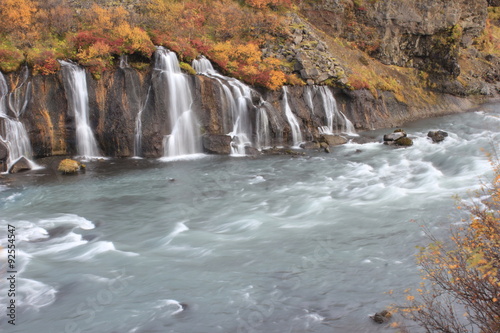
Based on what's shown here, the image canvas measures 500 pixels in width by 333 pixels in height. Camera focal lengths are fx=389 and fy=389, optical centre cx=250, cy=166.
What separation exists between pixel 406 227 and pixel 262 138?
1420 cm

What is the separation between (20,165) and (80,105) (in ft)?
15.3

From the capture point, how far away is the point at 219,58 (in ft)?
89.6

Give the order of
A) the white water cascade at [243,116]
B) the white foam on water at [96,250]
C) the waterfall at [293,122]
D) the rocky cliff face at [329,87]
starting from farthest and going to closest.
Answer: the waterfall at [293,122]
the white water cascade at [243,116]
the rocky cliff face at [329,87]
the white foam on water at [96,250]

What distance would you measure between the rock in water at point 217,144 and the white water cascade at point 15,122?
9293 millimetres

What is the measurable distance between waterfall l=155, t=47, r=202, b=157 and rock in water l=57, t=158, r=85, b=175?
509cm

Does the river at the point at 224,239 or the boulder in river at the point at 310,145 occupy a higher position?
the boulder in river at the point at 310,145

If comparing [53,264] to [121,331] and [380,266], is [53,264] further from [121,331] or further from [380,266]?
[380,266]

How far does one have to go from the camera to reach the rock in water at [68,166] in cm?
1909

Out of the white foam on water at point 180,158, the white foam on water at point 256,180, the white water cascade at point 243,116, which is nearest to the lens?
the white foam on water at point 256,180

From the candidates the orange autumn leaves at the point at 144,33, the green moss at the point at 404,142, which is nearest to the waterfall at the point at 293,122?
the orange autumn leaves at the point at 144,33

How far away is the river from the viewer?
795 centimetres

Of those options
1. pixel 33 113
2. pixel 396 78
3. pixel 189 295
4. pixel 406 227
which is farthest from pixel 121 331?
pixel 396 78

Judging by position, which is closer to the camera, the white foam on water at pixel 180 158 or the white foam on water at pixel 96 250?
the white foam on water at pixel 96 250

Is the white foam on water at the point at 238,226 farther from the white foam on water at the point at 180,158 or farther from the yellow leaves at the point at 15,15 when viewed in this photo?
the yellow leaves at the point at 15,15
